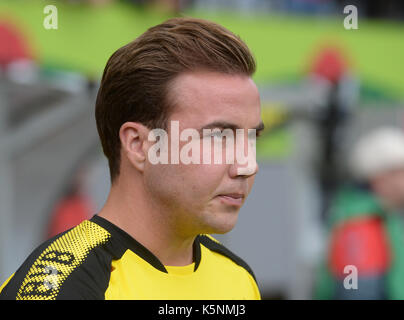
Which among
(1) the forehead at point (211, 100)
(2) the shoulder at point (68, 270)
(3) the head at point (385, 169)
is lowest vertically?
(3) the head at point (385, 169)

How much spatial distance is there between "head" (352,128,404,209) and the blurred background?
3.28 ft

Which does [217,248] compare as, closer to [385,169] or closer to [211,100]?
[211,100]

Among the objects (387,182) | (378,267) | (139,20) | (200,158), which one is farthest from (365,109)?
(200,158)

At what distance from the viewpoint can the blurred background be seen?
15.4 ft

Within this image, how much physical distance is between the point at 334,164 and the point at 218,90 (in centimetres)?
429

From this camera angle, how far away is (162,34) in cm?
170

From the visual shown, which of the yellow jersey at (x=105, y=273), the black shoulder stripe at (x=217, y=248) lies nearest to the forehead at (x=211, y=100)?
the yellow jersey at (x=105, y=273)

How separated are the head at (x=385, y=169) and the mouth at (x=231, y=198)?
2.49 metres

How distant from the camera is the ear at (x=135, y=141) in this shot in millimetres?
1675

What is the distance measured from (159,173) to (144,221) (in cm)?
14

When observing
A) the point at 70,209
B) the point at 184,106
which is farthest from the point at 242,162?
the point at 70,209

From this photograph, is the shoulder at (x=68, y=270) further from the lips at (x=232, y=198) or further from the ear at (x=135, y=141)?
the lips at (x=232, y=198)

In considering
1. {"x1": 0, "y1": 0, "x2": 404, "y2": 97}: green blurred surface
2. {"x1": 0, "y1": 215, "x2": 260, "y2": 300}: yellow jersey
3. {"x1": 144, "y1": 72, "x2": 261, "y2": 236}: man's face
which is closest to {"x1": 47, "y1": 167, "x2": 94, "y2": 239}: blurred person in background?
{"x1": 0, "y1": 0, "x2": 404, "y2": 97}: green blurred surface
